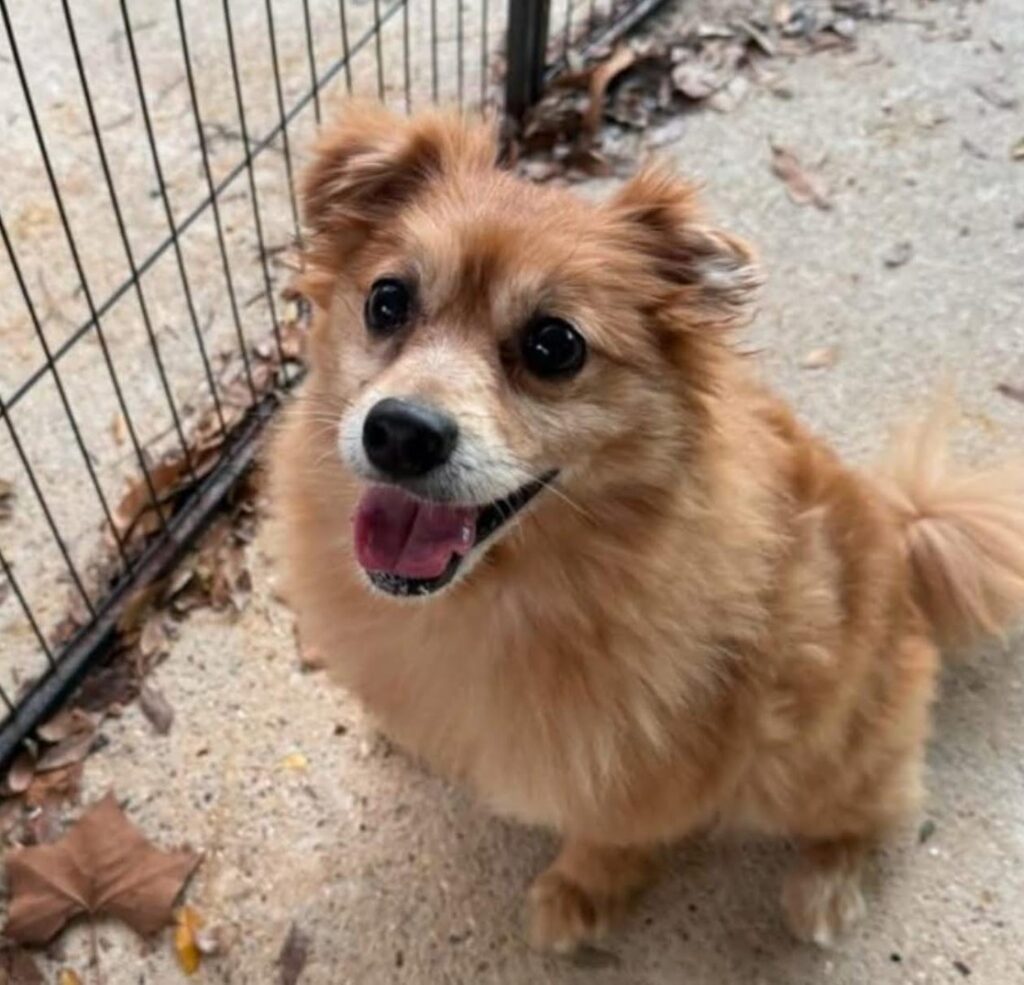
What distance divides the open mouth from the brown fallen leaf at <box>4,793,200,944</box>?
2.17 ft

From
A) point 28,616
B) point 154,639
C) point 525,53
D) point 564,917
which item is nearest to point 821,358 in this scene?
point 525,53

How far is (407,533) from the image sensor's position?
1.26 m

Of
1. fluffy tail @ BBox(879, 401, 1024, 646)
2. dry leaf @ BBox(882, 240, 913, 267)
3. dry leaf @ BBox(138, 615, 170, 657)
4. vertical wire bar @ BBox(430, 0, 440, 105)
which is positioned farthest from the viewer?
vertical wire bar @ BBox(430, 0, 440, 105)

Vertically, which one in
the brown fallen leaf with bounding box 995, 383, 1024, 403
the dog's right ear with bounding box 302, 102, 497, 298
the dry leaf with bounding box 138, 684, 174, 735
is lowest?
the dry leaf with bounding box 138, 684, 174, 735

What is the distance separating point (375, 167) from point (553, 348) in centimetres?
28

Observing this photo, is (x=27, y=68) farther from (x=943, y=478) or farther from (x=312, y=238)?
(x=943, y=478)

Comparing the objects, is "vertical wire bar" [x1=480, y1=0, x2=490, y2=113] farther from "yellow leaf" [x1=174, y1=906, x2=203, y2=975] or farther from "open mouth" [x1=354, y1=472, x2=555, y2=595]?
"yellow leaf" [x1=174, y1=906, x2=203, y2=975]

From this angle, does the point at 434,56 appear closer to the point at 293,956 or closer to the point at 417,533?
the point at 417,533

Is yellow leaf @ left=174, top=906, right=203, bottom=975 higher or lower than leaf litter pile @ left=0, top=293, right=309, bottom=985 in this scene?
lower

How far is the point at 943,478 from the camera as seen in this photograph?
1.59 meters

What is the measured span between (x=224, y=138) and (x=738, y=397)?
149cm

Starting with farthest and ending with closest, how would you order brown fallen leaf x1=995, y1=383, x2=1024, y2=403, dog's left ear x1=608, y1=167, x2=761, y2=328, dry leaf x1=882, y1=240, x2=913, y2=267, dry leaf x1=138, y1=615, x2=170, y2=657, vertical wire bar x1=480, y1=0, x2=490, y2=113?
vertical wire bar x1=480, y1=0, x2=490, y2=113 < dry leaf x1=882, y1=240, x2=913, y2=267 < brown fallen leaf x1=995, y1=383, x2=1024, y2=403 < dry leaf x1=138, y1=615, x2=170, y2=657 < dog's left ear x1=608, y1=167, x2=761, y2=328

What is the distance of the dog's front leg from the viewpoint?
5.18 ft

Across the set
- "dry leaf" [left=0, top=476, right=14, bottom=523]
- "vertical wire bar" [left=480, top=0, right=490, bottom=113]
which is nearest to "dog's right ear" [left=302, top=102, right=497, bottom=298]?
"dry leaf" [left=0, top=476, right=14, bottom=523]
